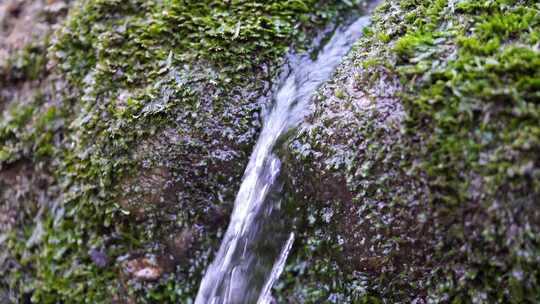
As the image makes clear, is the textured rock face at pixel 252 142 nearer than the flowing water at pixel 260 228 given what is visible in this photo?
Yes

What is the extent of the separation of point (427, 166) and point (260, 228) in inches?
36.1

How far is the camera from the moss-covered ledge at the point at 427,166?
5.76 ft

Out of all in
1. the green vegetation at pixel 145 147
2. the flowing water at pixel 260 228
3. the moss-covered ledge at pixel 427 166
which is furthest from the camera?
the green vegetation at pixel 145 147

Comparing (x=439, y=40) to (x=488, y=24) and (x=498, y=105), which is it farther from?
(x=498, y=105)

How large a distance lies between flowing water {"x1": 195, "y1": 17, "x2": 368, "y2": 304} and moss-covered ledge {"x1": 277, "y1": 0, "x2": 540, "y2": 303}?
9 centimetres

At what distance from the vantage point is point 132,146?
262 cm

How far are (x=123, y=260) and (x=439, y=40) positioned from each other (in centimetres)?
206

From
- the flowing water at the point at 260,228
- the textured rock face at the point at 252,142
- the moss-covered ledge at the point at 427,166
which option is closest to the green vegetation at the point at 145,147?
the textured rock face at the point at 252,142

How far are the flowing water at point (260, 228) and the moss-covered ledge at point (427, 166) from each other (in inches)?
3.6

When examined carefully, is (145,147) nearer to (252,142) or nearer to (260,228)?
(252,142)

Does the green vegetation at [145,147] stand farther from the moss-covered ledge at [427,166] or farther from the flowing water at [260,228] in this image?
the moss-covered ledge at [427,166]

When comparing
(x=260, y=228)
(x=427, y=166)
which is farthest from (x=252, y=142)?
(x=427, y=166)

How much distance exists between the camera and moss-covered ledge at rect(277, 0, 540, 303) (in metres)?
1.76

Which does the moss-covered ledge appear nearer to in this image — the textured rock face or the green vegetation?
the textured rock face
